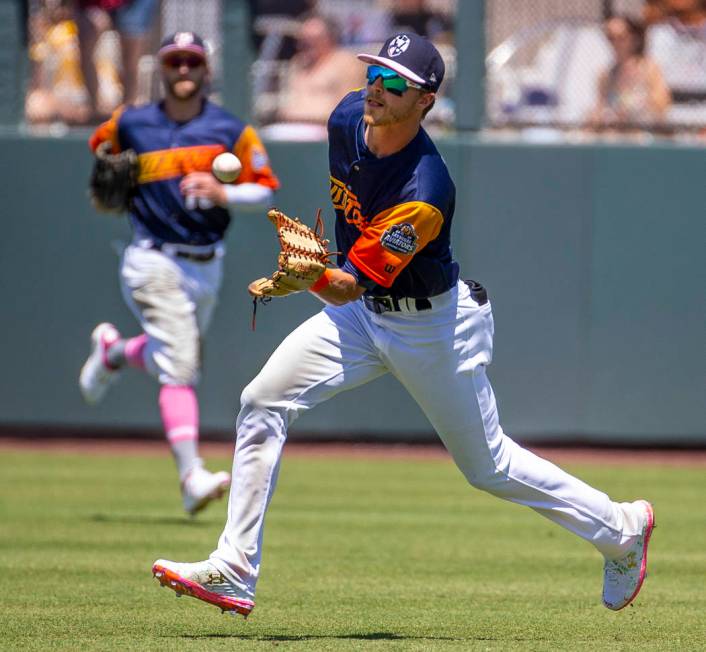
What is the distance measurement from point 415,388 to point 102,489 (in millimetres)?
4517

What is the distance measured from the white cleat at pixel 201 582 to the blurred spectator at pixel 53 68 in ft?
23.2

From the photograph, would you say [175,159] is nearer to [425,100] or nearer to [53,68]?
[53,68]

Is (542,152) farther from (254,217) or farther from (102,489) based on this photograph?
(102,489)

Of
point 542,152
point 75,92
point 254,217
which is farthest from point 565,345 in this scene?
point 75,92

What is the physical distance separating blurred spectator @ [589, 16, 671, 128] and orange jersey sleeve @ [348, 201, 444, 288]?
6530 millimetres

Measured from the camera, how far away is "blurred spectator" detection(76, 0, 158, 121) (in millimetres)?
11039

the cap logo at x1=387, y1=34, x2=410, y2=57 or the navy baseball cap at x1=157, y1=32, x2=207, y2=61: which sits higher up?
the cap logo at x1=387, y1=34, x2=410, y2=57

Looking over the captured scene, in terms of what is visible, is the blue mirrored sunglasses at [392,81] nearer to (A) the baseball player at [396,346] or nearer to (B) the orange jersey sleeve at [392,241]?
(A) the baseball player at [396,346]

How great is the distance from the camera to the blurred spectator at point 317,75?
1096 cm

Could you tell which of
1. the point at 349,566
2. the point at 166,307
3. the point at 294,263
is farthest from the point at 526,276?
the point at 294,263

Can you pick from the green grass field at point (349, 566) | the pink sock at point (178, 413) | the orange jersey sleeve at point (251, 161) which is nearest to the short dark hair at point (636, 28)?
the green grass field at point (349, 566)

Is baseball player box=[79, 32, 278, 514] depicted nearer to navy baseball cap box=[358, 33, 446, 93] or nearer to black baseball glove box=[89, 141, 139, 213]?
black baseball glove box=[89, 141, 139, 213]

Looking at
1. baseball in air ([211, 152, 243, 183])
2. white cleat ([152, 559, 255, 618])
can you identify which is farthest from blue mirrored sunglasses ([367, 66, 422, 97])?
baseball in air ([211, 152, 243, 183])

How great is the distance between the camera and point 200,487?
748cm
